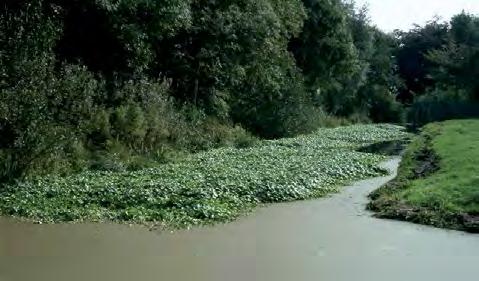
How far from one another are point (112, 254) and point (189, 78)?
17836 millimetres

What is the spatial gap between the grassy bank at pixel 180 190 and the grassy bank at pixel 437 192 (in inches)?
69.7

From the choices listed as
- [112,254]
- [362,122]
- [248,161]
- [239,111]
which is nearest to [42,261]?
[112,254]

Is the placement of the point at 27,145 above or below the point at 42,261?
above

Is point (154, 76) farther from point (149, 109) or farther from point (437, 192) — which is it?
point (437, 192)

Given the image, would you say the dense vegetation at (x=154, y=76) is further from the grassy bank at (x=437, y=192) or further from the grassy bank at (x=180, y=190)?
the grassy bank at (x=437, y=192)

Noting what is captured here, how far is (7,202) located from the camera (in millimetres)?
12562

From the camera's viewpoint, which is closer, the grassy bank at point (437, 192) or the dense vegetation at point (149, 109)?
the grassy bank at point (437, 192)

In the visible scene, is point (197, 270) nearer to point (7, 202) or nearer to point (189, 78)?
point (7, 202)

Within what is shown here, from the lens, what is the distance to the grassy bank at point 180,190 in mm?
12000

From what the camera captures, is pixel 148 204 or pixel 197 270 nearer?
pixel 197 270

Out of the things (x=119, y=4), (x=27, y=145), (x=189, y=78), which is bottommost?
(x=27, y=145)

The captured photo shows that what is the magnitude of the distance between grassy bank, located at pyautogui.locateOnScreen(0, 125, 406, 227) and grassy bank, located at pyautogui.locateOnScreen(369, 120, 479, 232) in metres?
1.77

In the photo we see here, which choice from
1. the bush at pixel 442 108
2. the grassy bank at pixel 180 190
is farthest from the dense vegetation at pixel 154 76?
the grassy bank at pixel 180 190

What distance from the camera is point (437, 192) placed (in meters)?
13.7
